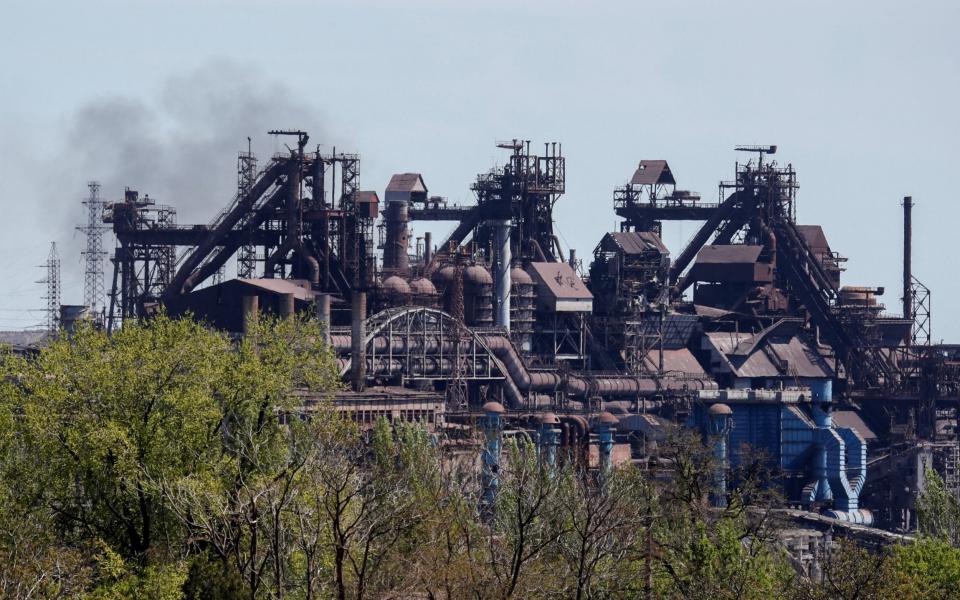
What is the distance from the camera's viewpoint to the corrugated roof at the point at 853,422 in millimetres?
126938

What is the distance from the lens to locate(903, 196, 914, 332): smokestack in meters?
138

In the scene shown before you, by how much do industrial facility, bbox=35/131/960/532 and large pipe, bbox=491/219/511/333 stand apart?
0.40 ft

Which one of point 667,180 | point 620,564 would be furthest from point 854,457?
point 620,564

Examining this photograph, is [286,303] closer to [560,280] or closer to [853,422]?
[560,280]

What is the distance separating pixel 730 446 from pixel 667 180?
107 ft

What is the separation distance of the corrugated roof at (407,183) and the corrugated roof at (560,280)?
8711 mm

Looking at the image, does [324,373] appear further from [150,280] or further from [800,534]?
[150,280]

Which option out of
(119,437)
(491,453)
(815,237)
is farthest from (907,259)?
(119,437)

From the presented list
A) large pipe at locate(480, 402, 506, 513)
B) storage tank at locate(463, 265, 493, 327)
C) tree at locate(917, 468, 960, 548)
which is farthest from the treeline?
storage tank at locate(463, 265, 493, 327)

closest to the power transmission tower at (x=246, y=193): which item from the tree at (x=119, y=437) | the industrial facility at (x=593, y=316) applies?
the industrial facility at (x=593, y=316)

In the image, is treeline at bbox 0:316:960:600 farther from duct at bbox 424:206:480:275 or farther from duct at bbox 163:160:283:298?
duct at bbox 424:206:480:275

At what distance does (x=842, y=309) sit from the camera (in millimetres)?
132625

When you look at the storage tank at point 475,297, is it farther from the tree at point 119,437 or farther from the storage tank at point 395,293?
the tree at point 119,437

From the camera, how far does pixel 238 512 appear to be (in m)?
45.1
